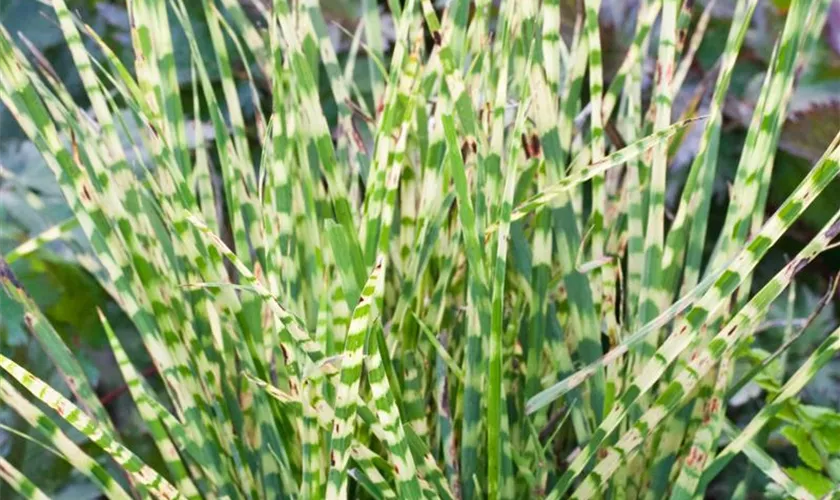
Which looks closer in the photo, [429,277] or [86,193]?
[86,193]

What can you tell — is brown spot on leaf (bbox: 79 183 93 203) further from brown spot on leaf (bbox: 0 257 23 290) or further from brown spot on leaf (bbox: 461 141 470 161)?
brown spot on leaf (bbox: 461 141 470 161)

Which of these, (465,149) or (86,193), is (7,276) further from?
(465,149)

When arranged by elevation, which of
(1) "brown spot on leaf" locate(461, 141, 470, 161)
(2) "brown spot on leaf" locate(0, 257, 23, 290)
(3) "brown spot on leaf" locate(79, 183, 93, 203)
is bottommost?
(2) "brown spot on leaf" locate(0, 257, 23, 290)

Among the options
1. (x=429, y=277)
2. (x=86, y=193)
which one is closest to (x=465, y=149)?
(x=429, y=277)

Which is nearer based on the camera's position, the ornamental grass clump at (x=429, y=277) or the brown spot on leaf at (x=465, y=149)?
the ornamental grass clump at (x=429, y=277)

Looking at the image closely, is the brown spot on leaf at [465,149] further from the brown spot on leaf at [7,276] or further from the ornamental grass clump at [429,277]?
the brown spot on leaf at [7,276]

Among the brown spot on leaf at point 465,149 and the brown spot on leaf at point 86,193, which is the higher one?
the brown spot on leaf at point 465,149

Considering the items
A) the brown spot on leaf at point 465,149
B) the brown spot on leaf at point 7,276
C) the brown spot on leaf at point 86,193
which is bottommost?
the brown spot on leaf at point 7,276

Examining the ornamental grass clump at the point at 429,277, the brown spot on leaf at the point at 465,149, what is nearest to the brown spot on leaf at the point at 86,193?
the ornamental grass clump at the point at 429,277

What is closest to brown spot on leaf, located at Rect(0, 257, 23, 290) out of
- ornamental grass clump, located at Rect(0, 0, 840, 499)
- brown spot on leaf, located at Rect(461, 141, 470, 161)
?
ornamental grass clump, located at Rect(0, 0, 840, 499)
